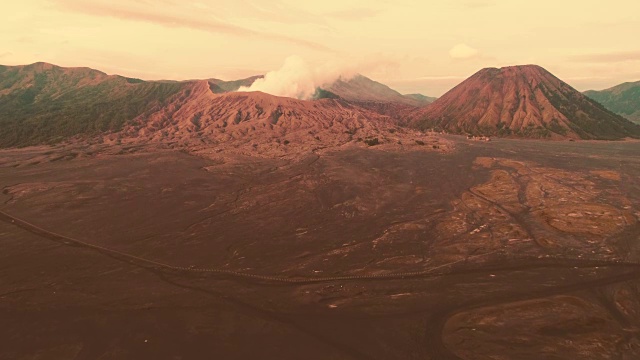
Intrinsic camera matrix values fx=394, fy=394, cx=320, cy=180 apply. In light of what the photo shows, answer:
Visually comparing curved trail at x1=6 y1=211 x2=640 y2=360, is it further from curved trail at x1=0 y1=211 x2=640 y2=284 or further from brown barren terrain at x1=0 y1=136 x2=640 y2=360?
brown barren terrain at x1=0 y1=136 x2=640 y2=360

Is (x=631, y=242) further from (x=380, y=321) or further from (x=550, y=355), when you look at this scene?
(x=380, y=321)

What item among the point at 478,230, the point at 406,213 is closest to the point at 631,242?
the point at 478,230

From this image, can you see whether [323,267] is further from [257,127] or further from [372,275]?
[257,127]

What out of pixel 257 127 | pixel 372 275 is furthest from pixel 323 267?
pixel 257 127

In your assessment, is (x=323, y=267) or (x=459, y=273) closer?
(x=459, y=273)

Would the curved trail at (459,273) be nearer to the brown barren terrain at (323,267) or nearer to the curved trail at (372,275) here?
the curved trail at (372,275)

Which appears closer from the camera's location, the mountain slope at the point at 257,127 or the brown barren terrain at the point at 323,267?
the brown barren terrain at the point at 323,267

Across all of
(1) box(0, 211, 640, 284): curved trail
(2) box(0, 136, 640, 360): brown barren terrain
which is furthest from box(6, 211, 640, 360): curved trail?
(2) box(0, 136, 640, 360): brown barren terrain

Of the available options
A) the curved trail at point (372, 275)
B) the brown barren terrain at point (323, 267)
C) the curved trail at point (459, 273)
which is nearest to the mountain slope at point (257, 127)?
the brown barren terrain at point (323, 267)

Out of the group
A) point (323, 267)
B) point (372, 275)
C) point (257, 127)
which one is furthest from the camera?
point (257, 127)

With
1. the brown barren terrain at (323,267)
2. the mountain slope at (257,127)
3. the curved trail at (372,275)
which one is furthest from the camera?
the mountain slope at (257,127)

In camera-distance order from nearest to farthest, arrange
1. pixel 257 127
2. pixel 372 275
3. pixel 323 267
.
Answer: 1. pixel 372 275
2. pixel 323 267
3. pixel 257 127
